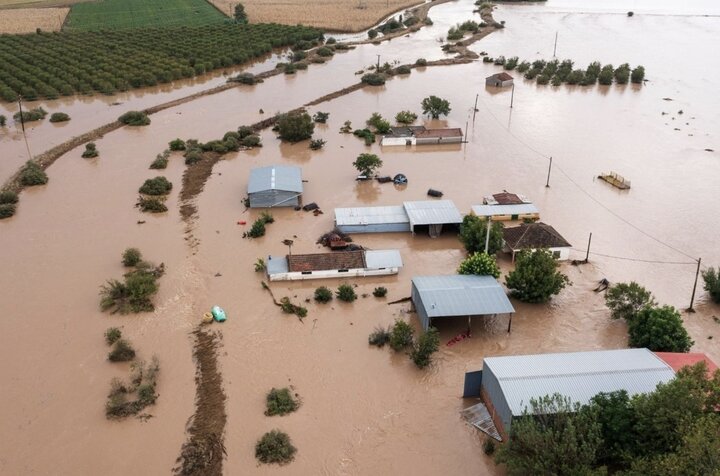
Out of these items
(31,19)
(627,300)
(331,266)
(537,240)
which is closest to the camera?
(627,300)

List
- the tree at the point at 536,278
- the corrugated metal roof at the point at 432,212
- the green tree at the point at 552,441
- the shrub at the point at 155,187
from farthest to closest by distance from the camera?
the shrub at the point at 155,187
the corrugated metal roof at the point at 432,212
the tree at the point at 536,278
the green tree at the point at 552,441

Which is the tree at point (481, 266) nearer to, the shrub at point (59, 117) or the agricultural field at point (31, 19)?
the shrub at point (59, 117)

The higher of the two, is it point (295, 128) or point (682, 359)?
point (295, 128)

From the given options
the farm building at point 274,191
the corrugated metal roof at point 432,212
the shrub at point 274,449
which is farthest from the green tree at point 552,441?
the farm building at point 274,191

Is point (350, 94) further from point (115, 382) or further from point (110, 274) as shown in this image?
point (115, 382)

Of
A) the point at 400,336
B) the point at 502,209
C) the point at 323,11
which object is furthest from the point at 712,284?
the point at 323,11

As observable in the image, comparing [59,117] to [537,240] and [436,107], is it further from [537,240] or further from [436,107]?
[537,240]
